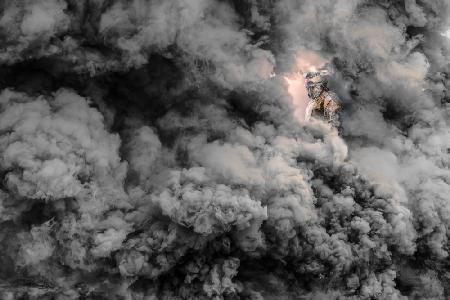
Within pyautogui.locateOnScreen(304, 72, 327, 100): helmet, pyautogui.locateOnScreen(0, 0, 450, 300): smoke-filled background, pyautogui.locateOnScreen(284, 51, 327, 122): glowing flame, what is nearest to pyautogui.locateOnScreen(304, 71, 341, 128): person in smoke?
pyautogui.locateOnScreen(304, 72, 327, 100): helmet

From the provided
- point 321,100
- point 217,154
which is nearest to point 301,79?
point 321,100

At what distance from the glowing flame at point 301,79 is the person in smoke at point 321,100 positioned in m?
0.27

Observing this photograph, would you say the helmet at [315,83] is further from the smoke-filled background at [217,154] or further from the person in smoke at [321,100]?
the smoke-filled background at [217,154]

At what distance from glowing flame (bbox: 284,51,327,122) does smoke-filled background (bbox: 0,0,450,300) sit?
3.0 inches

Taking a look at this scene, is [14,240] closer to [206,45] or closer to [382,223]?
[206,45]

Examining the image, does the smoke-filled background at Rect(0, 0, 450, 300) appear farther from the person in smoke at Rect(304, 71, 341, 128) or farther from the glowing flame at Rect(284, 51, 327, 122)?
the person in smoke at Rect(304, 71, 341, 128)

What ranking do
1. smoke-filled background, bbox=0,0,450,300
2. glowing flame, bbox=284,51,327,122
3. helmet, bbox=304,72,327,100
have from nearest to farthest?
smoke-filled background, bbox=0,0,450,300 < helmet, bbox=304,72,327,100 < glowing flame, bbox=284,51,327,122

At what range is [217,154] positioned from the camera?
17984mm

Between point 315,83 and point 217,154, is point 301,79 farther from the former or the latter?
point 217,154

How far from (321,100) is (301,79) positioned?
50.0 inches

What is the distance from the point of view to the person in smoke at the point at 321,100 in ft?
63.2

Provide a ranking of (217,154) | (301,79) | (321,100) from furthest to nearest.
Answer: (301,79) < (321,100) < (217,154)

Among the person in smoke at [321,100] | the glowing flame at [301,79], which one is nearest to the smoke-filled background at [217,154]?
the glowing flame at [301,79]

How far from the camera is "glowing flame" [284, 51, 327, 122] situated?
1970 cm
